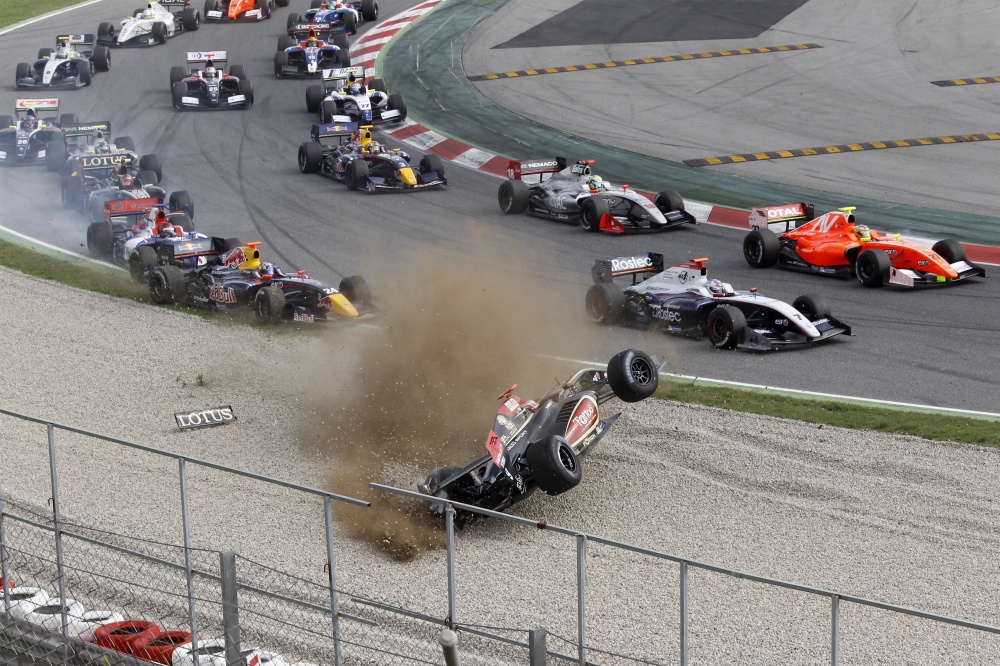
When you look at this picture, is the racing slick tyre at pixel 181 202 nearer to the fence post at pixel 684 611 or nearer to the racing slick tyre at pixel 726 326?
the racing slick tyre at pixel 726 326

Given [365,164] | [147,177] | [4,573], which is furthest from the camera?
[365,164]

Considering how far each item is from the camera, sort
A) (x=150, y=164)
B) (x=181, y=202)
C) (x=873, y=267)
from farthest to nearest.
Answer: (x=150, y=164) < (x=181, y=202) < (x=873, y=267)

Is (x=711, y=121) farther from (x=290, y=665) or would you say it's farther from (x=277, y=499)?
(x=290, y=665)

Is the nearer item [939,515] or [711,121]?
[939,515]

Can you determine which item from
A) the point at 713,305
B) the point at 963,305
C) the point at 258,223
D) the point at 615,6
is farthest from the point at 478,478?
the point at 615,6

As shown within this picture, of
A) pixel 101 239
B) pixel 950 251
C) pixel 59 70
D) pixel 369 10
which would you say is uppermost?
pixel 369 10

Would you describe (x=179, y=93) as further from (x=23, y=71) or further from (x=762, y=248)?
(x=762, y=248)

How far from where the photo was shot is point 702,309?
1747 cm

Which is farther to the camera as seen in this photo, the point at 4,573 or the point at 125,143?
the point at 125,143

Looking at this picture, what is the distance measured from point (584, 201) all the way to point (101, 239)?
27.4 feet

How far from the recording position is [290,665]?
894cm

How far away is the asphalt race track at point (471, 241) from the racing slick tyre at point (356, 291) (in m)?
0.93

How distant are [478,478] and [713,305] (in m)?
6.30

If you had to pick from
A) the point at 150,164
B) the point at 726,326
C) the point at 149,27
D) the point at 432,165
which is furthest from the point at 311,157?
the point at 149,27
